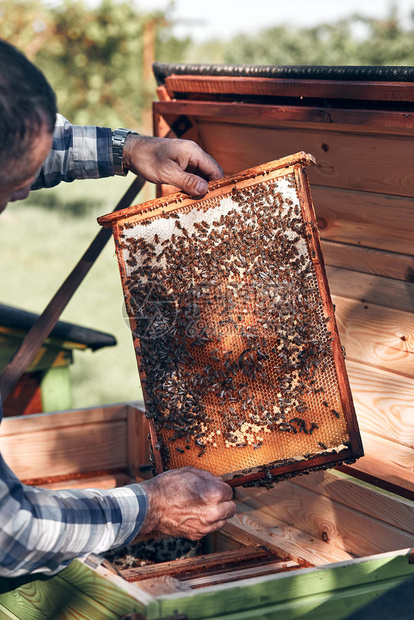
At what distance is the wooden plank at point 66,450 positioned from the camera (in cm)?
381

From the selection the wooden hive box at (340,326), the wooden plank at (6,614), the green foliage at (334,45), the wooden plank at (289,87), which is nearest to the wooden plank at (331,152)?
the wooden hive box at (340,326)

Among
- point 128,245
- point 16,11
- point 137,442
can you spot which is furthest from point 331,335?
point 16,11

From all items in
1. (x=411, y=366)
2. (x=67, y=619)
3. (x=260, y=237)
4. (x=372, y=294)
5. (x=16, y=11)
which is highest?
(x=16, y=11)

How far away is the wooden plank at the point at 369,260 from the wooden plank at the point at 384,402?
453mm

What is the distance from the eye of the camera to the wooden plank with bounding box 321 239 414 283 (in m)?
2.88

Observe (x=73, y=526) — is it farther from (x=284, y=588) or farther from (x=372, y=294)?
(x=372, y=294)

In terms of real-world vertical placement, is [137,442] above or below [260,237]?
below

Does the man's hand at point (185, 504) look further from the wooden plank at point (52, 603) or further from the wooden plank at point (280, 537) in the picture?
the wooden plank at point (280, 537)

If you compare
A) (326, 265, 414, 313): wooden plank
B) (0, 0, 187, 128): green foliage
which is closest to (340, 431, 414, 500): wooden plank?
(326, 265, 414, 313): wooden plank

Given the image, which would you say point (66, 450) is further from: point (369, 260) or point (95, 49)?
point (95, 49)

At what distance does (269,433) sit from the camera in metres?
2.49

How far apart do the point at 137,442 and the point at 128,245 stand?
1678 millimetres

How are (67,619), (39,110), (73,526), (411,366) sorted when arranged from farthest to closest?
(411,366)
(67,619)
(73,526)
(39,110)

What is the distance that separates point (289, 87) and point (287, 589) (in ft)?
6.44
